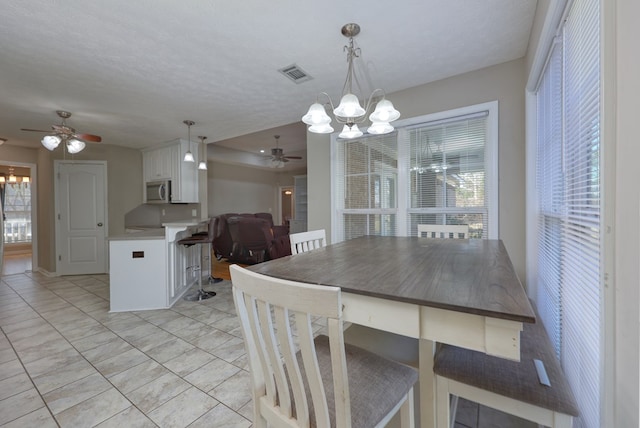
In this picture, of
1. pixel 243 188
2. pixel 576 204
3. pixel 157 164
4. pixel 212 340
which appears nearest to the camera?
pixel 576 204

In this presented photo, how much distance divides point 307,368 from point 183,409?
53.0 inches

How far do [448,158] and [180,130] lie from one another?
158 inches

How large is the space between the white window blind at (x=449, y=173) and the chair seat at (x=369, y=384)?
2.08 m

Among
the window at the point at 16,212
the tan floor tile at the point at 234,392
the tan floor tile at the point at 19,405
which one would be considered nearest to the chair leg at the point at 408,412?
the tan floor tile at the point at 234,392

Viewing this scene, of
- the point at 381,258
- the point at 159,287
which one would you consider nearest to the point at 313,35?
the point at 381,258

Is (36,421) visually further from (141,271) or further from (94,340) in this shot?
(141,271)

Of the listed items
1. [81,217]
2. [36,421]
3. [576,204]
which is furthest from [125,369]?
[81,217]

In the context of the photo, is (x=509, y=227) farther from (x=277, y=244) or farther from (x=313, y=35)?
(x=277, y=244)

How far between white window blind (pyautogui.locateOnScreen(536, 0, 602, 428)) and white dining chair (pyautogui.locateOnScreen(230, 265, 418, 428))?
2.26ft

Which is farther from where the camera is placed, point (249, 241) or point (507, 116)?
point (249, 241)

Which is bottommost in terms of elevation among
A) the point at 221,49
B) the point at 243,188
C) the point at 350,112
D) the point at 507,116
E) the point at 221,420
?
the point at 221,420

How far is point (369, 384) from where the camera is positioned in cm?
93

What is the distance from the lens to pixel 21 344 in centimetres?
229

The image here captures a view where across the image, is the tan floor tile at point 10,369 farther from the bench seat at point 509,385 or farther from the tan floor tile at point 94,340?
the bench seat at point 509,385
